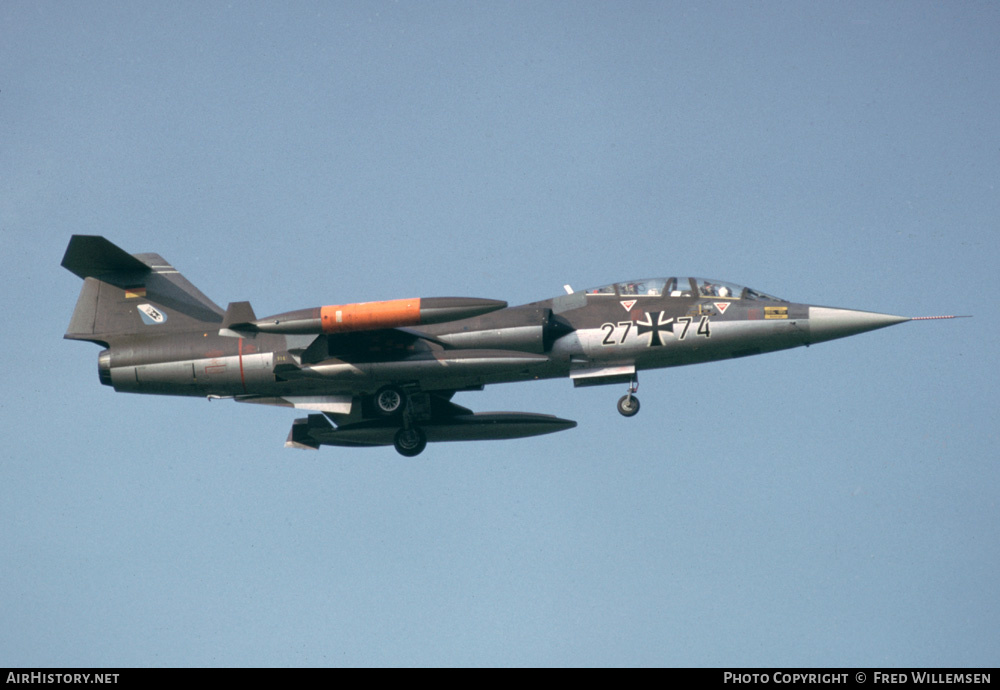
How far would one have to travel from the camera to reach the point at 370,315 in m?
22.1

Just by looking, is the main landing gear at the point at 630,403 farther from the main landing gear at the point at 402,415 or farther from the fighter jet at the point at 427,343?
the main landing gear at the point at 402,415

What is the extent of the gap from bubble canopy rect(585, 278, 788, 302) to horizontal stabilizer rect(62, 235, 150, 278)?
10509 millimetres

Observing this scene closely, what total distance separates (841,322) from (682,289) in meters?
3.28

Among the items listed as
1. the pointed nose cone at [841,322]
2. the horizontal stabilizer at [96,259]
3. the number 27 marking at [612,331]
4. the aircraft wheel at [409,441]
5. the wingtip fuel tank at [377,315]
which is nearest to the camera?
the wingtip fuel tank at [377,315]

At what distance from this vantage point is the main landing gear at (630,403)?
76.6ft

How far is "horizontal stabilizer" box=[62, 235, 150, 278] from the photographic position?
24.9 meters

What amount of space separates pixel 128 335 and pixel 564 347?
977cm

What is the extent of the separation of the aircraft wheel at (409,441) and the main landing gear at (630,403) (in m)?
4.74

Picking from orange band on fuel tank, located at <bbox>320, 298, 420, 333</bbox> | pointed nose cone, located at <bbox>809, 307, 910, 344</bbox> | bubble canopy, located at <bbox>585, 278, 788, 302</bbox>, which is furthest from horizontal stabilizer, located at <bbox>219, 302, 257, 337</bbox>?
pointed nose cone, located at <bbox>809, 307, 910, 344</bbox>

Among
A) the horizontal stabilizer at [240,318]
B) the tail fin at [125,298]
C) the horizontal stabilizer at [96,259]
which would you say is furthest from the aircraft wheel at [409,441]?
the horizontal stabilizer at [96,259]

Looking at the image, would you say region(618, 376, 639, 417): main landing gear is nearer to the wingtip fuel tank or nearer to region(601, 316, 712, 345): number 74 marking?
region(601, 316, 712, 345): number 74 marking

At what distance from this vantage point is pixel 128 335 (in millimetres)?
25141
